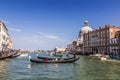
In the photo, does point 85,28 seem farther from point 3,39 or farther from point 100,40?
point 3,39

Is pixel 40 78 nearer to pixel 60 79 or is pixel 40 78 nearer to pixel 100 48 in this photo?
pixel 60 79

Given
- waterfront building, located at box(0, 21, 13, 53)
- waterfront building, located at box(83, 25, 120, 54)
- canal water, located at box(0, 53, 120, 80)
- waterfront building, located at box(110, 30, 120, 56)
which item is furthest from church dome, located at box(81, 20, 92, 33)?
canal water, located at box(0, 53, 120, 80)

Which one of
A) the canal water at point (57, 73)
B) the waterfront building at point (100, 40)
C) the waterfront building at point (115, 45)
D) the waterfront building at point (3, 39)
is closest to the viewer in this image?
the canal water at point (57, 73)

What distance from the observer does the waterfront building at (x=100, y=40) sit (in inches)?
3270

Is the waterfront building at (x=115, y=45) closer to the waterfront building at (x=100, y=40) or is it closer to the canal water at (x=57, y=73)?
the waterfront building at (x=100, y=40)

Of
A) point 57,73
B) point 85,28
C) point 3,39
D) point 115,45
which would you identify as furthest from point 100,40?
point 57,73

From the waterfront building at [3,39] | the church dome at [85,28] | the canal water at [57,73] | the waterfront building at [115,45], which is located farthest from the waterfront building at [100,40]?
the canal water at [57,73]

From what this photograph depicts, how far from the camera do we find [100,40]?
9100cm

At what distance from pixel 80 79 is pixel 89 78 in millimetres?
1202

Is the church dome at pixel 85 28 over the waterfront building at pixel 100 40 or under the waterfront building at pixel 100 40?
over

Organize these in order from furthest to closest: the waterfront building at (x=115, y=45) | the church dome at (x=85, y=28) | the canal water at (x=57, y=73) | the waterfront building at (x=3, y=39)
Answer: the church dome at (x=85, y=28), the waterfront building at (x=115, y=45), the waterfront building at (x=3, y=39), the canal water at (x=57, y=73)

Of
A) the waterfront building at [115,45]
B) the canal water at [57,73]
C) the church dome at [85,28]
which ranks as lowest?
the canal water at [57,73]

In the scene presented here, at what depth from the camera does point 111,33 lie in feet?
271

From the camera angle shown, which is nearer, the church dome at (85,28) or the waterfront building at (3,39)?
the waterfront building at (3,39)
